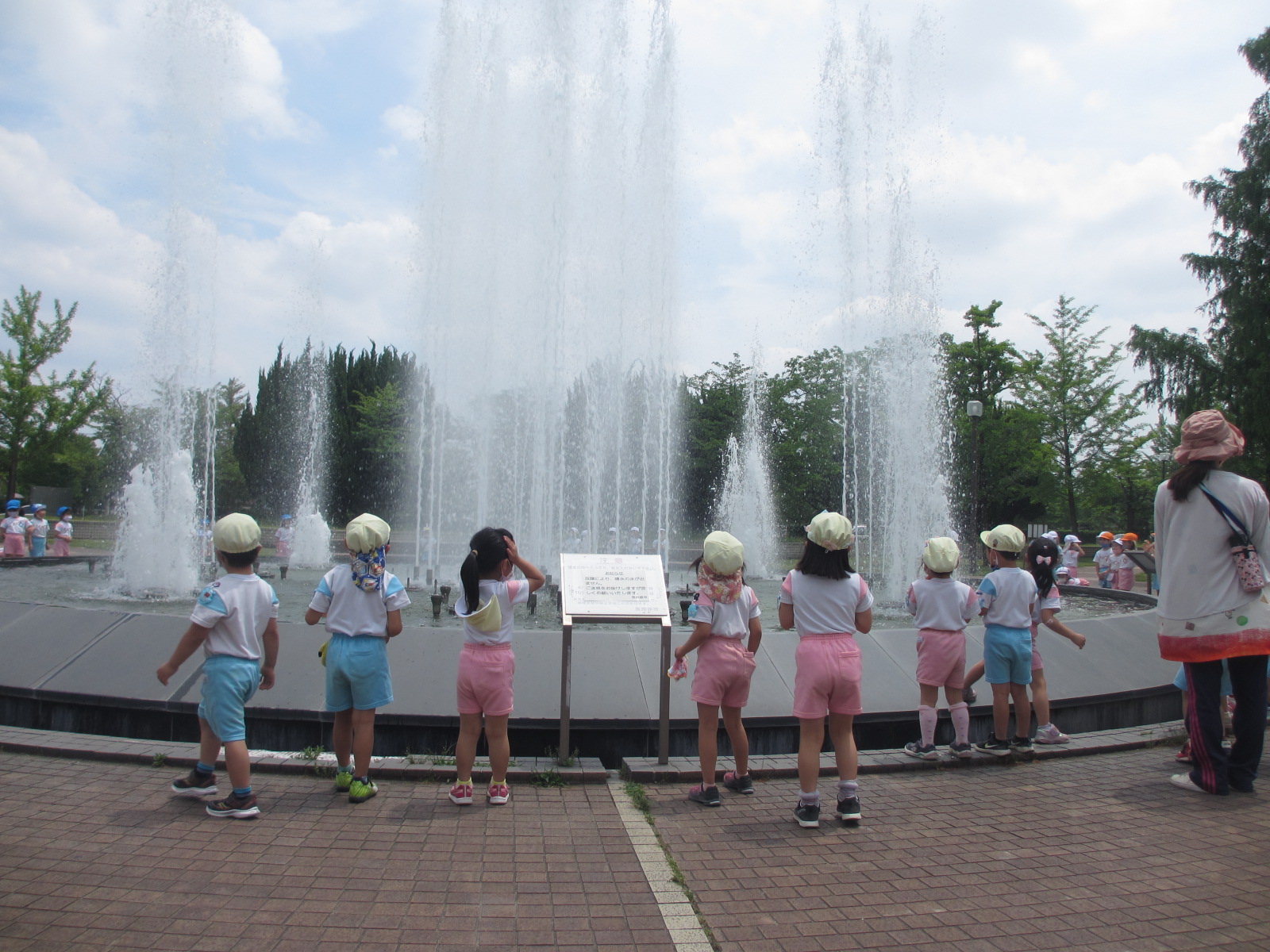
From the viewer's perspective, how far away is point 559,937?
323 centimetres

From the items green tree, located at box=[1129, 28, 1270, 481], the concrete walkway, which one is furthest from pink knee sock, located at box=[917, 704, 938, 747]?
green tree, located at box=[1129, 28, 1270, 481]

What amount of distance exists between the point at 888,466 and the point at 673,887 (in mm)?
15234

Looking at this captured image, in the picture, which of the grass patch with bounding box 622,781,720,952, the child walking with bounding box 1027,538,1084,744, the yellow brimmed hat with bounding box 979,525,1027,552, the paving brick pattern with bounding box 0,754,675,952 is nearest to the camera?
the paving brick pattern with bounding box 0,754,675,952

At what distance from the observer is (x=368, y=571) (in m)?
4.82

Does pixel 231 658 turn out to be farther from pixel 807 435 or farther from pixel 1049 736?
pixel 807 435

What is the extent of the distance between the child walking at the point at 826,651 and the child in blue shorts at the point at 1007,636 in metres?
1.49

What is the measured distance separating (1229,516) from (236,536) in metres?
5.65

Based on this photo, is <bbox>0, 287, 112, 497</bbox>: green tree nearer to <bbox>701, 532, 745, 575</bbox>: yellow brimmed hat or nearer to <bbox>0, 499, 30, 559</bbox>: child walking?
<bbox>0, 499, 30, 559</bbox>: child walking

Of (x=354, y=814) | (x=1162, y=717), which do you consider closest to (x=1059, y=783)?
(x=1162, y=717)

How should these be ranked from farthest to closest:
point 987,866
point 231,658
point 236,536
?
point 236,536 → point 231,658 → point 987,866

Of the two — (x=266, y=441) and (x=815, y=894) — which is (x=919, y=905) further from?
(x=266, y=441)

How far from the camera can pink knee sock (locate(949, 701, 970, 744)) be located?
18.7ft

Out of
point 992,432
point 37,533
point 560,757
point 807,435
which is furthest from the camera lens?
point 807,435

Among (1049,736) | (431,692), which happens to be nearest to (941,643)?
(1049,736)
